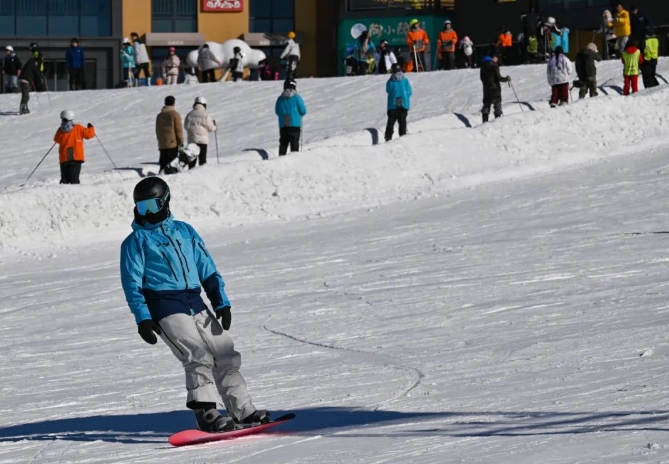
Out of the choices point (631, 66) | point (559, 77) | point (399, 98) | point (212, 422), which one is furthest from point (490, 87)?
point (212, 422)

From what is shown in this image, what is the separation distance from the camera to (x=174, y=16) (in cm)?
4603

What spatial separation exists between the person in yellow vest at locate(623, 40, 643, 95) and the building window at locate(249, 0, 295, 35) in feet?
75.4

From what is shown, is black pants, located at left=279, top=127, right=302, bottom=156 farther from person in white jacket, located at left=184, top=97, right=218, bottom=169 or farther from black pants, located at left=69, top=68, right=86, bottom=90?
black pants, located at left=69, top=68, right=86, bottom=90

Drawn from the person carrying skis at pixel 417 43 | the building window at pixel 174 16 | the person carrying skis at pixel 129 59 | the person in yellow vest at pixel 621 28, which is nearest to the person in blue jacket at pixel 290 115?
the person in yellow vest at pixel 621 28

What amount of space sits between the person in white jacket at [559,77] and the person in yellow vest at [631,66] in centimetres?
134

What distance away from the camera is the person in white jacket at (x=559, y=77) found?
2366cm

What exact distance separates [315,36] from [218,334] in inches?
1624

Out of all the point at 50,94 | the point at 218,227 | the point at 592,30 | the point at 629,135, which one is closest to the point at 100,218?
the point at 218,227

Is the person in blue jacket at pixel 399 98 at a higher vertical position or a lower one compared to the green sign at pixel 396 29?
lower

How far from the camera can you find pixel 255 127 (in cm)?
2759

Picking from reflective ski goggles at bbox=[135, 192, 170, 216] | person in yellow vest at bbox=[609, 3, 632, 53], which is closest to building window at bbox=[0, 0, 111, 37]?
person in yellow vest at bbox=[609, 3, 632, 53]

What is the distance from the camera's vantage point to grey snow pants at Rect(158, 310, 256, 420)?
6266 millimetres

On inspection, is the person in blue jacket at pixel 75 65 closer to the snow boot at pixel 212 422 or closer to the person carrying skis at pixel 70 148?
the person carrying skis at pixel 70 148

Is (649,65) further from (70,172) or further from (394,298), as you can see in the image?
(394,298)
